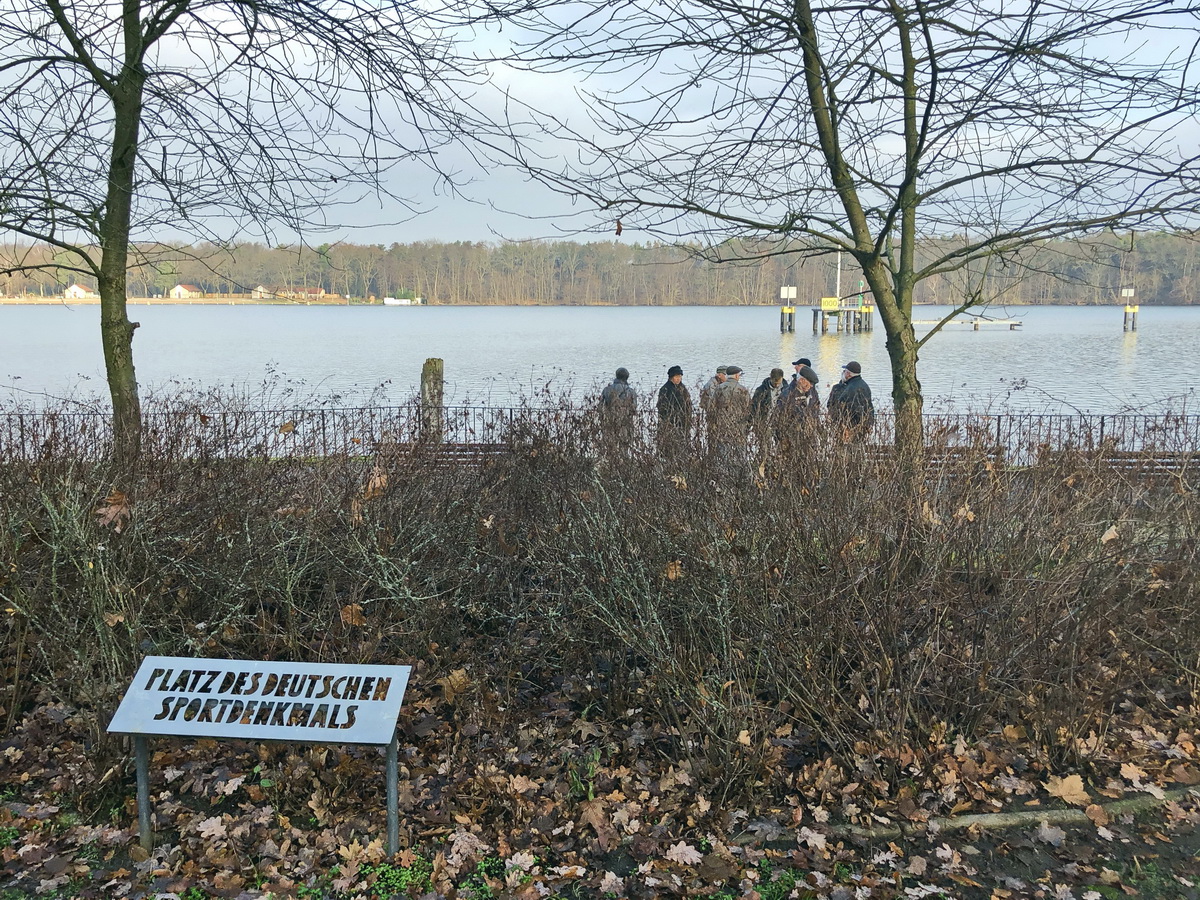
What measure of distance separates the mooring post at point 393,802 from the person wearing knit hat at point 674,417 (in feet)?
13.3

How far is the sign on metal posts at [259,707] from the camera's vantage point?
3.45 meters

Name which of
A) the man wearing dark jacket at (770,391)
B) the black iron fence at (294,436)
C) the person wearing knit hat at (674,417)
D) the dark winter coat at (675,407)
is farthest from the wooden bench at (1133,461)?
the man wearing dark jacket at (770,391)

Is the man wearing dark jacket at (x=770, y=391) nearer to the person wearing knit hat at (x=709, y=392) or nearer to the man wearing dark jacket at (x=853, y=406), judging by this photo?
the person wearing knit hat at (x=709, y=392)

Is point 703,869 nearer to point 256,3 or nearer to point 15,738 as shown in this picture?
point 15,738

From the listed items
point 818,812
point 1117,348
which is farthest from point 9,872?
point 1117,348

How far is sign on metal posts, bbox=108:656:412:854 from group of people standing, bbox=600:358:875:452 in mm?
3793

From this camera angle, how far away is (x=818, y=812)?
3992 millimetres

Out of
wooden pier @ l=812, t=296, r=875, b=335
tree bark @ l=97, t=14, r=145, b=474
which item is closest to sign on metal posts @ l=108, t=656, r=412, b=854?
tree bark @ l=97, t=14, r=145, b=474

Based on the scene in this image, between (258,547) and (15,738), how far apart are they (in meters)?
1.42

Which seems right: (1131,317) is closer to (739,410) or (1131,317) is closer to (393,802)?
(739,410)

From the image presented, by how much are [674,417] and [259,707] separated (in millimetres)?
6233

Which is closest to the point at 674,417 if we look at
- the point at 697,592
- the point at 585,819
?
the point at 697,592

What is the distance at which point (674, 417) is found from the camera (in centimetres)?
938

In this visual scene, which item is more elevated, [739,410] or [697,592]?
[739,410]
